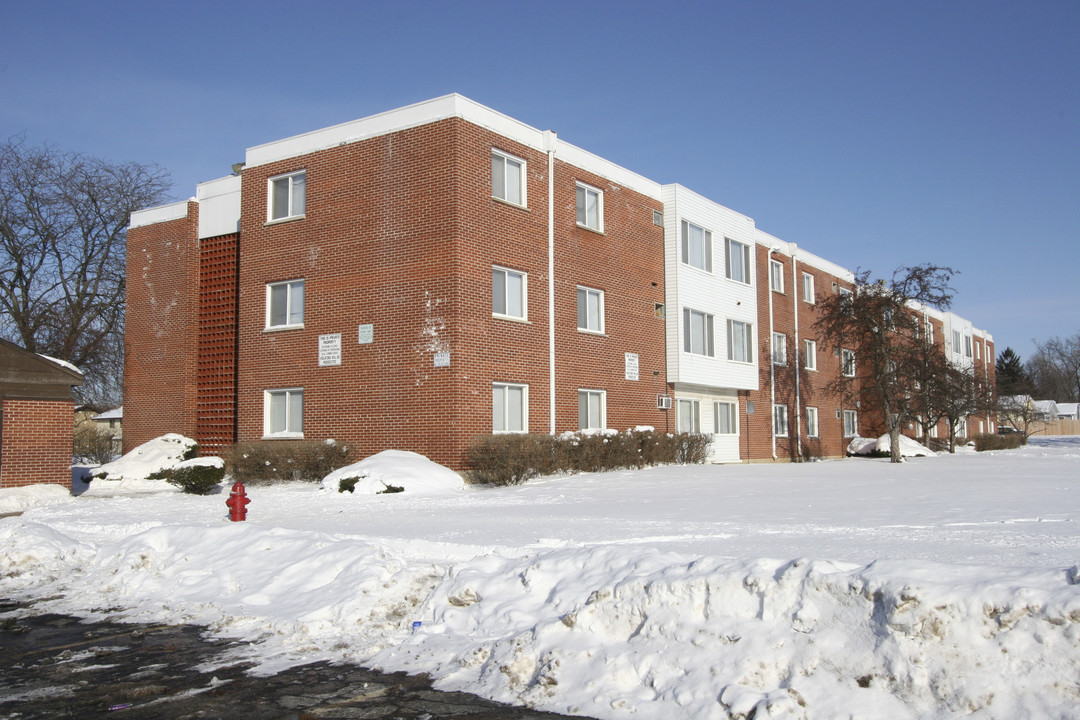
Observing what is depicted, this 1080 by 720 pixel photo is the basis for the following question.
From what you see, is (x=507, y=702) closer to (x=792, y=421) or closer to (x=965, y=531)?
(x=965, y=531)

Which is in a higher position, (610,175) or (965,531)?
(610,175)

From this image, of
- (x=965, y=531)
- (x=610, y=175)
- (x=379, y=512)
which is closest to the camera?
(x=965, y=531)

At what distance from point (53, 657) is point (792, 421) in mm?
31172

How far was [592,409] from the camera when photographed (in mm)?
23750

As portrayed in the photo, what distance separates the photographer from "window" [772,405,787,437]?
109ft

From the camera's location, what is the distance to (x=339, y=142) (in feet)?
73.9

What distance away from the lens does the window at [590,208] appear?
79.3 ft

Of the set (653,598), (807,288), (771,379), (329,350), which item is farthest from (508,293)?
(807,288)

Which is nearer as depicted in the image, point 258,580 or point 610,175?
point 258,580

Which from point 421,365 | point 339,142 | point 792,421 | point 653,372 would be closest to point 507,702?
point 421,365

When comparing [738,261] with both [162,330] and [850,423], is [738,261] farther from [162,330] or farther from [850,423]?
[162,330]

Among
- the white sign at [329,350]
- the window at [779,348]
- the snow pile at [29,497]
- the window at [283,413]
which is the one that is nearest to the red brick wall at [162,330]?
the window at [283,413]

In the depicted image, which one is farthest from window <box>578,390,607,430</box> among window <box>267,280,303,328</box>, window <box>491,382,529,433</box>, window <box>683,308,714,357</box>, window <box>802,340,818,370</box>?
window <box>802,340,818,370</box>

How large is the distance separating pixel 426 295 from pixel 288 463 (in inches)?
191
